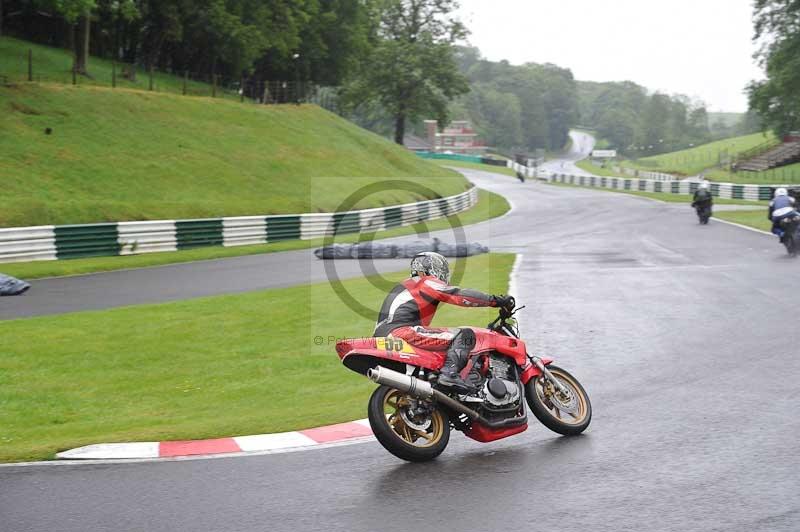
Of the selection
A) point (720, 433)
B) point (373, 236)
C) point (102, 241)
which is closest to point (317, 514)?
point (720, 433)

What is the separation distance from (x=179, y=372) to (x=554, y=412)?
529cm

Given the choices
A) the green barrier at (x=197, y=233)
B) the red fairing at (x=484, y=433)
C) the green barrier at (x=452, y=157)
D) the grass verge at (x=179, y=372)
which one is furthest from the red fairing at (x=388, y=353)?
the green barrier at (x=452, y=157)

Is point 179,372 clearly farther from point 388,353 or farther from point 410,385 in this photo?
point 410,385

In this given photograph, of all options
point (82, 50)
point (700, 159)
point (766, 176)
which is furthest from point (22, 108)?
point (700, 159)

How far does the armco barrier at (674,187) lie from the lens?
5403 cm

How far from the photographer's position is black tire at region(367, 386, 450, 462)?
6742 mm

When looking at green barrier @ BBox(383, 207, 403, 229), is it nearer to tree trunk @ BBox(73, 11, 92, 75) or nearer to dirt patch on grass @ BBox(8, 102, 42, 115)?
dirt patch on grass @ BBox(8, 102, 42, 115)

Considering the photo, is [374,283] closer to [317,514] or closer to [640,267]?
[640,267]

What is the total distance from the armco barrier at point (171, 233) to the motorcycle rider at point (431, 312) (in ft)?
58.6

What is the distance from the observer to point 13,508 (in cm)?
580

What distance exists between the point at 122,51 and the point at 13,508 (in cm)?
5938

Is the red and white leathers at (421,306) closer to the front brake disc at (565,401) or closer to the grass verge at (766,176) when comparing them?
the front brake disc at (565,401)

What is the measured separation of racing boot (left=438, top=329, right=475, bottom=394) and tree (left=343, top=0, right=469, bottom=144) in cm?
7004

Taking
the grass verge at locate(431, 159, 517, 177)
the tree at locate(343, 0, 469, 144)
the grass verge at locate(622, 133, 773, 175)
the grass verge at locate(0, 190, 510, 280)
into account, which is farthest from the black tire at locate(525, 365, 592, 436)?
the grass verge at locate(622, 133, 773, 175)
